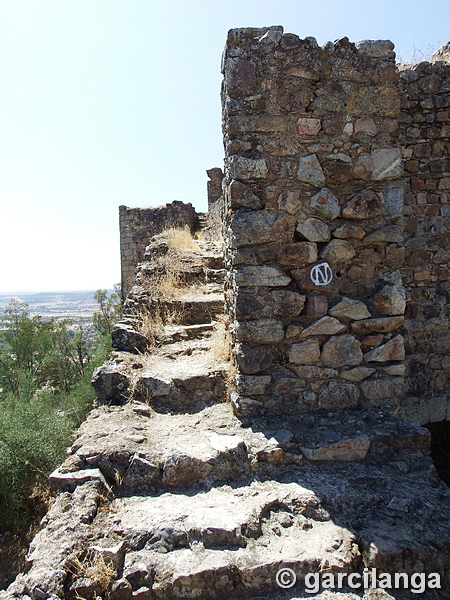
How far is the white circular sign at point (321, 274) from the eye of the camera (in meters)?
3.17

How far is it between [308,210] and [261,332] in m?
1.00

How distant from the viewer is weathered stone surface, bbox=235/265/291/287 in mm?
3131

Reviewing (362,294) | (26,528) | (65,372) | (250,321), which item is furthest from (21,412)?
(65,372)

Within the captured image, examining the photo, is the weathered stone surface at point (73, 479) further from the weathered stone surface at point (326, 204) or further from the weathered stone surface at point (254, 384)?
the weathered stone surface at point (326, 204)

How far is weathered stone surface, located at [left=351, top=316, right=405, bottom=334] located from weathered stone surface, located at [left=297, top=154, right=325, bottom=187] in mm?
1129

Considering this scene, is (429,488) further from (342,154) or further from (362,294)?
(342,154)

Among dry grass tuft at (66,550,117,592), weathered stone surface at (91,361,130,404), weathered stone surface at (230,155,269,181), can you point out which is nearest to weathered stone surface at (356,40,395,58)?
weathered stone surface at (230,155,269,181)

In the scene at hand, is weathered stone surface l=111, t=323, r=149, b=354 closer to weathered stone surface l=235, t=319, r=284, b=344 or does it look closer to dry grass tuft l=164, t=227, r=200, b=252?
weathered stone surface l=235, t=319, r=284, b=344

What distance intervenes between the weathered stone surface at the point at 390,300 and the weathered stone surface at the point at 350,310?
0.12 metres

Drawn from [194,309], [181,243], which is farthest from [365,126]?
[181,243]

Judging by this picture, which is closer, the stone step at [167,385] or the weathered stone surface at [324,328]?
the weathered stone surface at [324,328]

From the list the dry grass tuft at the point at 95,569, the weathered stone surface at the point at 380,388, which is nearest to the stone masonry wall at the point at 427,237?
the weathered stone surface at the point at 380,388

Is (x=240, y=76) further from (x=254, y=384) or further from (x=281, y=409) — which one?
(x=281, y=409)

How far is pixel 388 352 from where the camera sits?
319 cm
